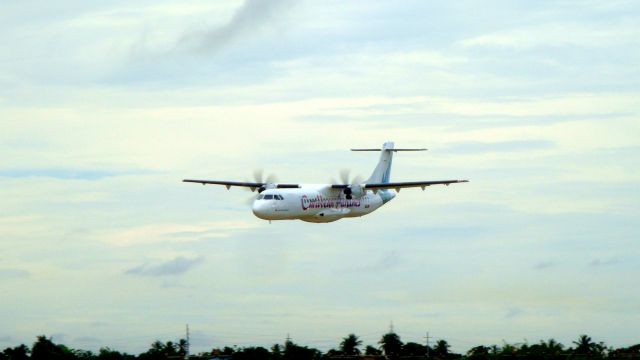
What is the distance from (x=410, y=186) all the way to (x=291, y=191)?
505 inches

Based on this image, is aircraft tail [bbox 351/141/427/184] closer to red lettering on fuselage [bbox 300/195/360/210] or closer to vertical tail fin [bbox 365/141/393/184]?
vertical tail fin [bbox 365/141/393/184]

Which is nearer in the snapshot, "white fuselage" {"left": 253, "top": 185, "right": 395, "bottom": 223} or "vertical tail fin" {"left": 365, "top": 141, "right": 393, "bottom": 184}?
"white fuselage" {"left": 253, "top": 185, "right": 395, "bottom": 223}

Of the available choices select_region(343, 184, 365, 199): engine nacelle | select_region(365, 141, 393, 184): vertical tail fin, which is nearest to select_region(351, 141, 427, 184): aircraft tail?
select_region(365, 141, 393, 184): vertical tail fin

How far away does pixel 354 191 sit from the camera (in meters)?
129

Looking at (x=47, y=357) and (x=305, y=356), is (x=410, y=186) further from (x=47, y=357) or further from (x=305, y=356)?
(x=47, y=357)

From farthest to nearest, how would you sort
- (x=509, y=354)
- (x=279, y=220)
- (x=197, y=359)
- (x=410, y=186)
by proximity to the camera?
(x=410, y=186), (x=279, y=220), (x=509, y=354), (x=197, y=359)

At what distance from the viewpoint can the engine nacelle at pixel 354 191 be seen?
128125 millimetres

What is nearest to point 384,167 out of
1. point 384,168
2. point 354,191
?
point 384,168

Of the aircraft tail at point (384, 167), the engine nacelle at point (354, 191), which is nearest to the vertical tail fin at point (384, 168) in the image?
the aircraft tail at point (384, 167)

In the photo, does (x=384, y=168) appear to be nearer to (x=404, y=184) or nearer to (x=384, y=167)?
(x=384, y=167)

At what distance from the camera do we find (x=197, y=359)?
335 ft

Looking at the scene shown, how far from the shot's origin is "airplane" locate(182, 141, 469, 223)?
119m

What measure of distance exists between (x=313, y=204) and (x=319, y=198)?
1343mm

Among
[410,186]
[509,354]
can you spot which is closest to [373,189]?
[410,186]
